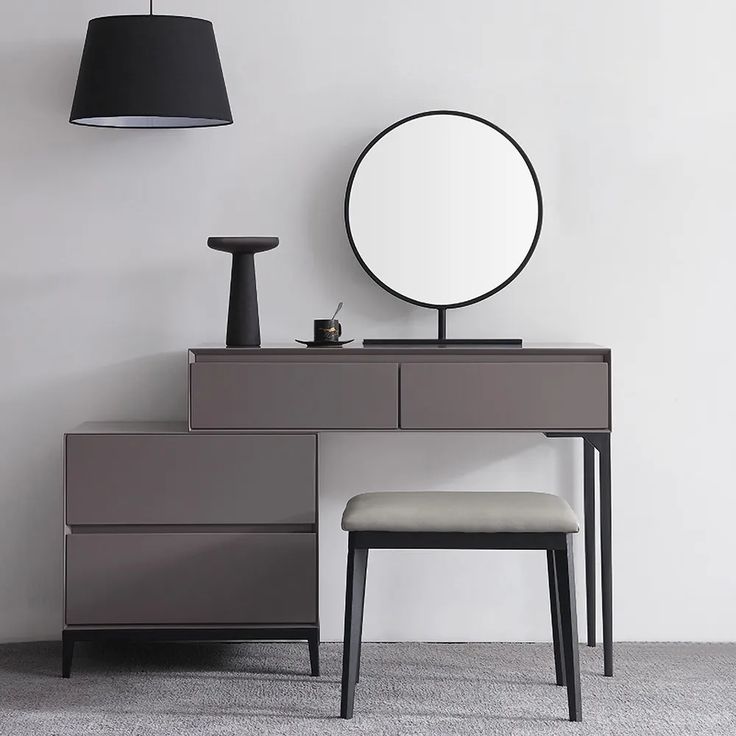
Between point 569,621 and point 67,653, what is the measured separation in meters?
1.26

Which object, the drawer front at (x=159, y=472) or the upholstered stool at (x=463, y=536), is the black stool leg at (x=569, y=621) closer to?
the upholstered stool at (x=463, y=536)

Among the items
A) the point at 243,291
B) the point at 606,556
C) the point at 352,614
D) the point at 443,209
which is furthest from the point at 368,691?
the point at 443,209

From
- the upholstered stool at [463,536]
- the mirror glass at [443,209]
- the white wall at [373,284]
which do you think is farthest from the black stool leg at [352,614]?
the mirror glass at [443,209]

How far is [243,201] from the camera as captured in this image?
3.02 meters

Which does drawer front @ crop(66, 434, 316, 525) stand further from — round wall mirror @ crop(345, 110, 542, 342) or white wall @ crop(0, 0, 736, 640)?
round wall mirror @ crop(345, 110, 542, 342)

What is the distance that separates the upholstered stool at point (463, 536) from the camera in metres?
2.38

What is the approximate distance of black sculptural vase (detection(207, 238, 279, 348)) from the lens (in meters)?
2.73

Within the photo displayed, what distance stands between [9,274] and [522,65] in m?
1.56

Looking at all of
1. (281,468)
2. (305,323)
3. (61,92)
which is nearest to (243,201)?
(305,323)

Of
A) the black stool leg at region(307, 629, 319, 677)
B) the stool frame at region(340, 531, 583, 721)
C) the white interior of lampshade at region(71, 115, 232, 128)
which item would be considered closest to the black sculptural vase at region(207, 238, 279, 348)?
the white interior of lampshade at region(71, 115, 232, 128)

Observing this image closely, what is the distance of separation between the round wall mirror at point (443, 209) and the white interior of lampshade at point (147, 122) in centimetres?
44

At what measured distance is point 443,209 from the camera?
117 inches

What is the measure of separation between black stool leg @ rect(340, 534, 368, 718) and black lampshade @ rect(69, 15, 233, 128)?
1.18 metres

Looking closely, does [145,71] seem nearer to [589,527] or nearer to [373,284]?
[373,284]
